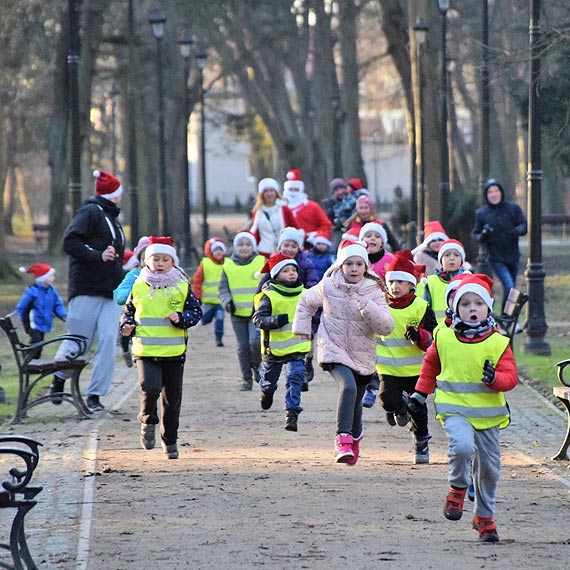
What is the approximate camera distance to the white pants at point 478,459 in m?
8.70

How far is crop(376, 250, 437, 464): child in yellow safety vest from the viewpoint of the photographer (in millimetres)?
11570

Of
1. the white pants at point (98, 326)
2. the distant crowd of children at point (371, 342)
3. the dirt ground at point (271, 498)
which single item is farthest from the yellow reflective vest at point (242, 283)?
the white pants at point (98, 326)

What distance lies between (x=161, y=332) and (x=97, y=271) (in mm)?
2405

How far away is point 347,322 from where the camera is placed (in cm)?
1125

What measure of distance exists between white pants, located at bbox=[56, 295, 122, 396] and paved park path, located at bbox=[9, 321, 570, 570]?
43 cm

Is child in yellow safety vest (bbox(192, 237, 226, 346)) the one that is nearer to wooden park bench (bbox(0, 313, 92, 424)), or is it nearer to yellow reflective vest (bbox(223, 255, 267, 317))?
yellow reflective vest (bbox(223, 255, 267, 317))

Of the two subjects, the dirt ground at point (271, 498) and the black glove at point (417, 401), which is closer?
the dirt ground at point (271, 498)

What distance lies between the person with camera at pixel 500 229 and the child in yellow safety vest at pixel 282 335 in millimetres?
7369

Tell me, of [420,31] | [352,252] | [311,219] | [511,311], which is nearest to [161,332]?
[352,252]

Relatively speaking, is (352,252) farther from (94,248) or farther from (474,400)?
(94,248)

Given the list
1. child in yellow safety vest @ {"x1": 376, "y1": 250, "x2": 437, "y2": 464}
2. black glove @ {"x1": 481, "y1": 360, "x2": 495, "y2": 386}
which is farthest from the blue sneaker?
black glove @ {"x1": 481, "y1": 360, "x2": 495, "y2": 386}

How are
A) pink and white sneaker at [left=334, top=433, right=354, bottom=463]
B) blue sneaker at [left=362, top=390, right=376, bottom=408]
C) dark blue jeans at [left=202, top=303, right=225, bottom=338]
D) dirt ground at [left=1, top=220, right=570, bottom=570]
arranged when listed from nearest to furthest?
1. dirt ground at [left=1, top=220, right=570, bottom=570]
2. pink and white sneaker at [left=334, top=433, right=354, bottom=463]
3. blue sneaker at [left=362, top=390, right=376, bottom=408]
4. dark blue jeans at [left=202, top=303, right=225, bottom=338]

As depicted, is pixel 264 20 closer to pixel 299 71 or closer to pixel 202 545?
pixel 299 71

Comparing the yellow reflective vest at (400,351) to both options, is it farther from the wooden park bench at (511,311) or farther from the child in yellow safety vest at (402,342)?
the wooden park bench at (511,311)
